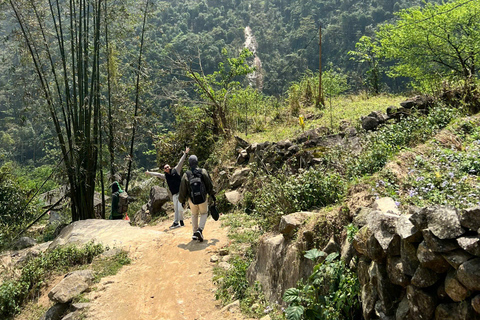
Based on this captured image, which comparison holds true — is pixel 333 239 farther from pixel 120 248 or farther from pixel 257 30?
pixel 257 30

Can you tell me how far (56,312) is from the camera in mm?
4824

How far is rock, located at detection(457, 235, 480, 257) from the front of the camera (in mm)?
1794

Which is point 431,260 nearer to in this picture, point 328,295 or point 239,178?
point 328,295

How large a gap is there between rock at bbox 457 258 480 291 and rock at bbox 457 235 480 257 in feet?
0.17

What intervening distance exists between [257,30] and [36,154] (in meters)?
51.7

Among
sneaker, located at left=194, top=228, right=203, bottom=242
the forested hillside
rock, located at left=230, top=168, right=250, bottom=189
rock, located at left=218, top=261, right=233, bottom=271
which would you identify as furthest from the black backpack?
the forested hillside

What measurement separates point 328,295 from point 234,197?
5686 millimetres

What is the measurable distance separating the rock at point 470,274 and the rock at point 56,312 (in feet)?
15.7

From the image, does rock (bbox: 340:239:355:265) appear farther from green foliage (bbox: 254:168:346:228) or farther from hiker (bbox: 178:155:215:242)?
hiker (bbox: 178:155:215:242)

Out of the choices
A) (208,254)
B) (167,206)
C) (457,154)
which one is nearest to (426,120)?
(457,154)

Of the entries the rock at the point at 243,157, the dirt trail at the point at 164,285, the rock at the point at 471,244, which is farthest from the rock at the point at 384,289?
the rock at the point at 243,157

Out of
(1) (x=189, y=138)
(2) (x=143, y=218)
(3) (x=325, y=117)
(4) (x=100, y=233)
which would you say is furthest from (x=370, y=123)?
(1) (x=189, y=138)

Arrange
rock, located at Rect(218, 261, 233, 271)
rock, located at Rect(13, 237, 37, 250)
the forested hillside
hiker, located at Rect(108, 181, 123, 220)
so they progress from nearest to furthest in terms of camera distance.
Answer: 1. rock, located at Rect(218, 261, 233, 271)
2. hiker, located at Rect(108, 181, 123, 220)
3. the forested hillside
4. rock, located at Rect(13, 237, 37, 250)

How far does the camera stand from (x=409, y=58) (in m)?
15.3
